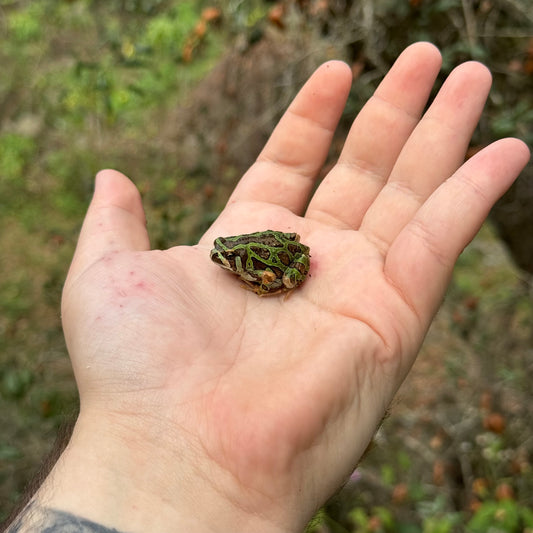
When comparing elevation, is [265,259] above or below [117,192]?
below

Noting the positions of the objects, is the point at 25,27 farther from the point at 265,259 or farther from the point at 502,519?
the point at 502,519

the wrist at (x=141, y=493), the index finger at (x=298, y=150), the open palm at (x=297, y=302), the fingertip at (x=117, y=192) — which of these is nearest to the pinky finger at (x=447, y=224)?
the open palm at (x=297, y=302)

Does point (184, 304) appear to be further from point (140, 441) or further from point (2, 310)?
point (2, 310)

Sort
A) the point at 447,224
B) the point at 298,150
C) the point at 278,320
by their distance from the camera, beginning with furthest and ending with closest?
1. the point at 298,150
2. the point at 278,320
3. the point at 447,224

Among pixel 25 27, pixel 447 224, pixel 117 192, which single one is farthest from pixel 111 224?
pixel 25 27

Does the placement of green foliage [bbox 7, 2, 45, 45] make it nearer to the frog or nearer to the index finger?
the index finger

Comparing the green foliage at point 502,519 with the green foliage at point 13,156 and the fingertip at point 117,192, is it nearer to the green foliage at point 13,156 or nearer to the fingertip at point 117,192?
the fingertip at point 117,192

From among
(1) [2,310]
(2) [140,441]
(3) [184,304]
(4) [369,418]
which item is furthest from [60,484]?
(1) [2,310]
